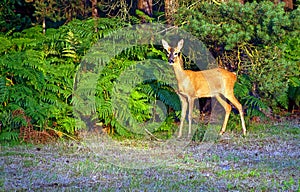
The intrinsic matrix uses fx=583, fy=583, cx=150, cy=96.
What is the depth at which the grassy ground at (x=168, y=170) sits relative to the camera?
5816 mm

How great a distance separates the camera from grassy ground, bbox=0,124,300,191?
5.82 meters

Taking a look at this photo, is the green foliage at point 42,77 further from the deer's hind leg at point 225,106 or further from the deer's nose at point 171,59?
the deer's hind leg at point 225,106

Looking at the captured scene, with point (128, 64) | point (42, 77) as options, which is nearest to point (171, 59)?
point (128, 64)

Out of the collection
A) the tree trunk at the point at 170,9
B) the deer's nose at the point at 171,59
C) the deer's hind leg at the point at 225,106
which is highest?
the tree trunk at the point at 170,9

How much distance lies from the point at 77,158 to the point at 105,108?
163 cm

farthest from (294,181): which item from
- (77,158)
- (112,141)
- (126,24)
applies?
(126,24)

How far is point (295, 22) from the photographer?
29.7ft

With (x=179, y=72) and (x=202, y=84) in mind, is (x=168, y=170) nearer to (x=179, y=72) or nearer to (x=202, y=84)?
(x=179, y=72)

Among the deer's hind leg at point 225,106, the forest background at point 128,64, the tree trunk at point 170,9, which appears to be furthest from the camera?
the tree trunk at point 170,9

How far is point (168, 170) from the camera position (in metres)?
6.60

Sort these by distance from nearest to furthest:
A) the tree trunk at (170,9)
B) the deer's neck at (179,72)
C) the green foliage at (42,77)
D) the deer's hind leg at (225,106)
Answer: the green foliage at (42,77)
the deer's neck at (179,72)
the deer's hind leg at (225,106)
the tree trunk at (170,9)

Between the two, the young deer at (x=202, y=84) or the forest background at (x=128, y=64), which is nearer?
the forest background at (x=128, y=64)

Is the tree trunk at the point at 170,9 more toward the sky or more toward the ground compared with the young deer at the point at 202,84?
more toward the sky

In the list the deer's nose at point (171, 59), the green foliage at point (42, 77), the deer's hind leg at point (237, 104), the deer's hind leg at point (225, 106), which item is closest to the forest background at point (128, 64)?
the green foliage at point (42, 77)
